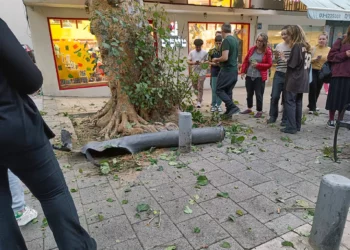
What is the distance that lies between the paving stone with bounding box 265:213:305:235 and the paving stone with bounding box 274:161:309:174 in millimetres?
1060

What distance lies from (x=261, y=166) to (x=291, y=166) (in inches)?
16.1

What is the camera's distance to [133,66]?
5031mm

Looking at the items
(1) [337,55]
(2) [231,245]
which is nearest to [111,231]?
(2) [231,245]

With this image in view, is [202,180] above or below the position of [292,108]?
below

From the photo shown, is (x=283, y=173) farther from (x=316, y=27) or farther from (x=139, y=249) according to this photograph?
(x=316, y=27)

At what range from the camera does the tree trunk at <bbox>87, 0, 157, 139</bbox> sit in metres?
4.68

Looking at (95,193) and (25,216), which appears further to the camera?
(95,193)

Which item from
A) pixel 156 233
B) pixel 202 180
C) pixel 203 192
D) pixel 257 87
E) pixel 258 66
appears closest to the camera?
pixel 156 233

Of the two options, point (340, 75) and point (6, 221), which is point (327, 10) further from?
point (6, 221)

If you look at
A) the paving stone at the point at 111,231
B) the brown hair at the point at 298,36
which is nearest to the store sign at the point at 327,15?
the brown hair at the point at 298,36

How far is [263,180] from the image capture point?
3.28 m

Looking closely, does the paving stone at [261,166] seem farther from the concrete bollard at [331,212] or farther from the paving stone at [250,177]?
the concrete bollard at [331,212]

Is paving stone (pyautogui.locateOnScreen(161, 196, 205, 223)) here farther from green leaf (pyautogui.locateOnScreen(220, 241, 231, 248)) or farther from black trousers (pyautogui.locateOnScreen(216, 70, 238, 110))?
black trousers (pyautogui.locateOnScreen(216, 70, 238, 110))

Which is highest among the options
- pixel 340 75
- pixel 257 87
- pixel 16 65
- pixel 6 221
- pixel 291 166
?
pixel 16 65
